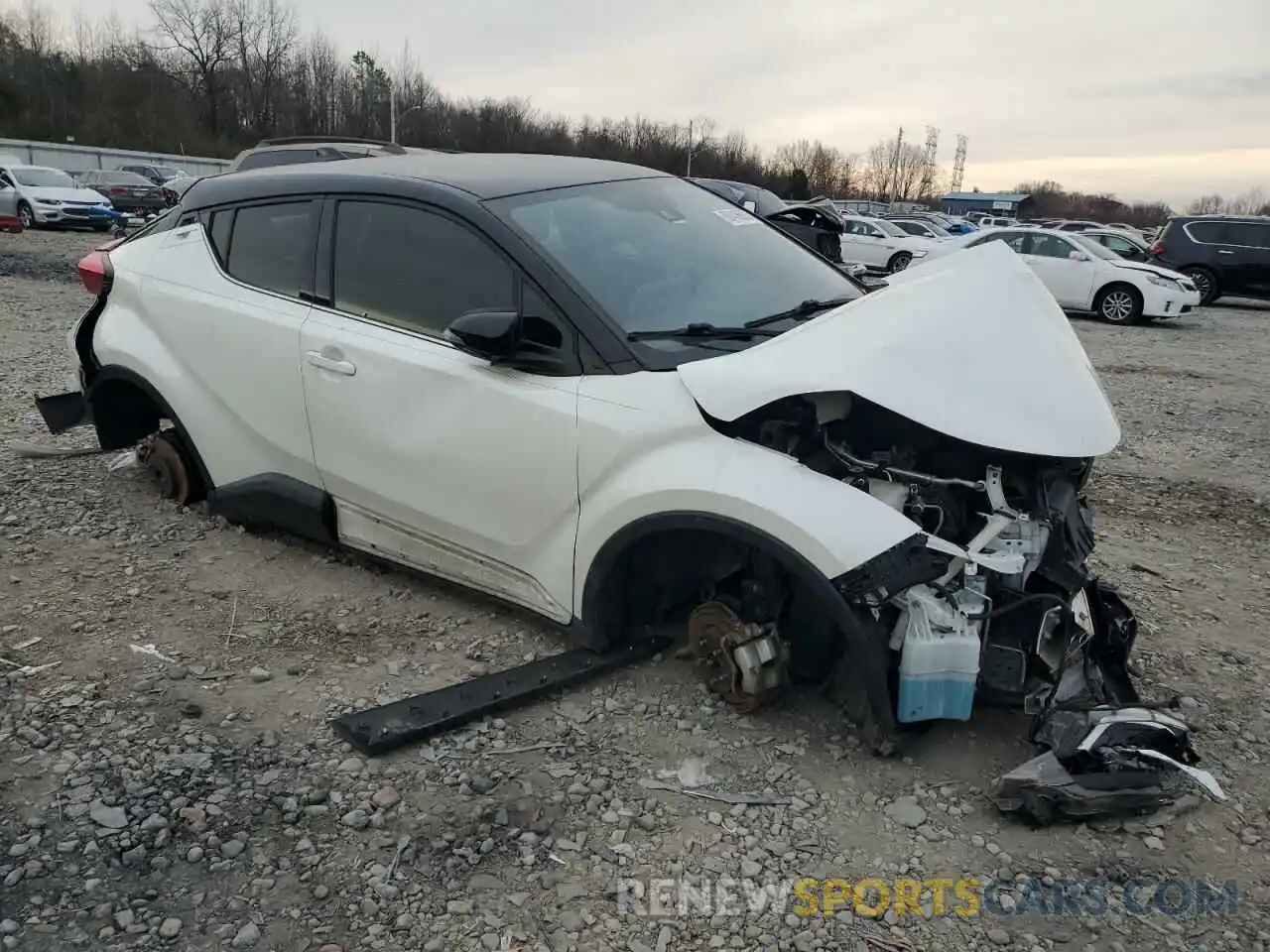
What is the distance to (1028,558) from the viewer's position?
9.24 ft

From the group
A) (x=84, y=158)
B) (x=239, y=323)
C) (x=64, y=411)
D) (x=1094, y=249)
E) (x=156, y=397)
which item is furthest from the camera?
(x=84, y=158)

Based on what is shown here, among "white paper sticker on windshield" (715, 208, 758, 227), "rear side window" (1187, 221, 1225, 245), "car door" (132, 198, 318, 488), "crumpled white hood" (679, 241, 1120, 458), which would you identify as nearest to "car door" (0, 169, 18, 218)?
"car door" (132, 198, 318, 488)

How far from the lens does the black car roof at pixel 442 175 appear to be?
3621 millimetres

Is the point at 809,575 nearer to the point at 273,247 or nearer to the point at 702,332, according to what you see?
the point at 702,332

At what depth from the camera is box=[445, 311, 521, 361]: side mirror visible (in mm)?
3014

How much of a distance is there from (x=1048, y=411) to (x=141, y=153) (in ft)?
196

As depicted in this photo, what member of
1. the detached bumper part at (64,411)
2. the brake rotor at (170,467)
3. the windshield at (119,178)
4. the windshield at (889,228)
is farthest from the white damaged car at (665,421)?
the windshield at (119,178)

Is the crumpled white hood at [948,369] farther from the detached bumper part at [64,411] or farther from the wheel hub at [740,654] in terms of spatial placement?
the detached bumper part at [64,411]

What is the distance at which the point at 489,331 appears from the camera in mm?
3010

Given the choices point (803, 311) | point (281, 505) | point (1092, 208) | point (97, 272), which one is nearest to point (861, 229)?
point (97, 272)

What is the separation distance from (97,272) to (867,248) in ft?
61.7

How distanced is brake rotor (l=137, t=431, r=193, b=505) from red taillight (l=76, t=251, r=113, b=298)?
73 centimetres

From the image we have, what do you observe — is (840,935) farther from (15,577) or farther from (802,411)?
(15,577)

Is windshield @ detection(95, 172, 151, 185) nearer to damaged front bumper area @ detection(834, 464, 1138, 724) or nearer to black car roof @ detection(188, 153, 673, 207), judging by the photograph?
black car roof @ detection(188, 153, 673, 207)
